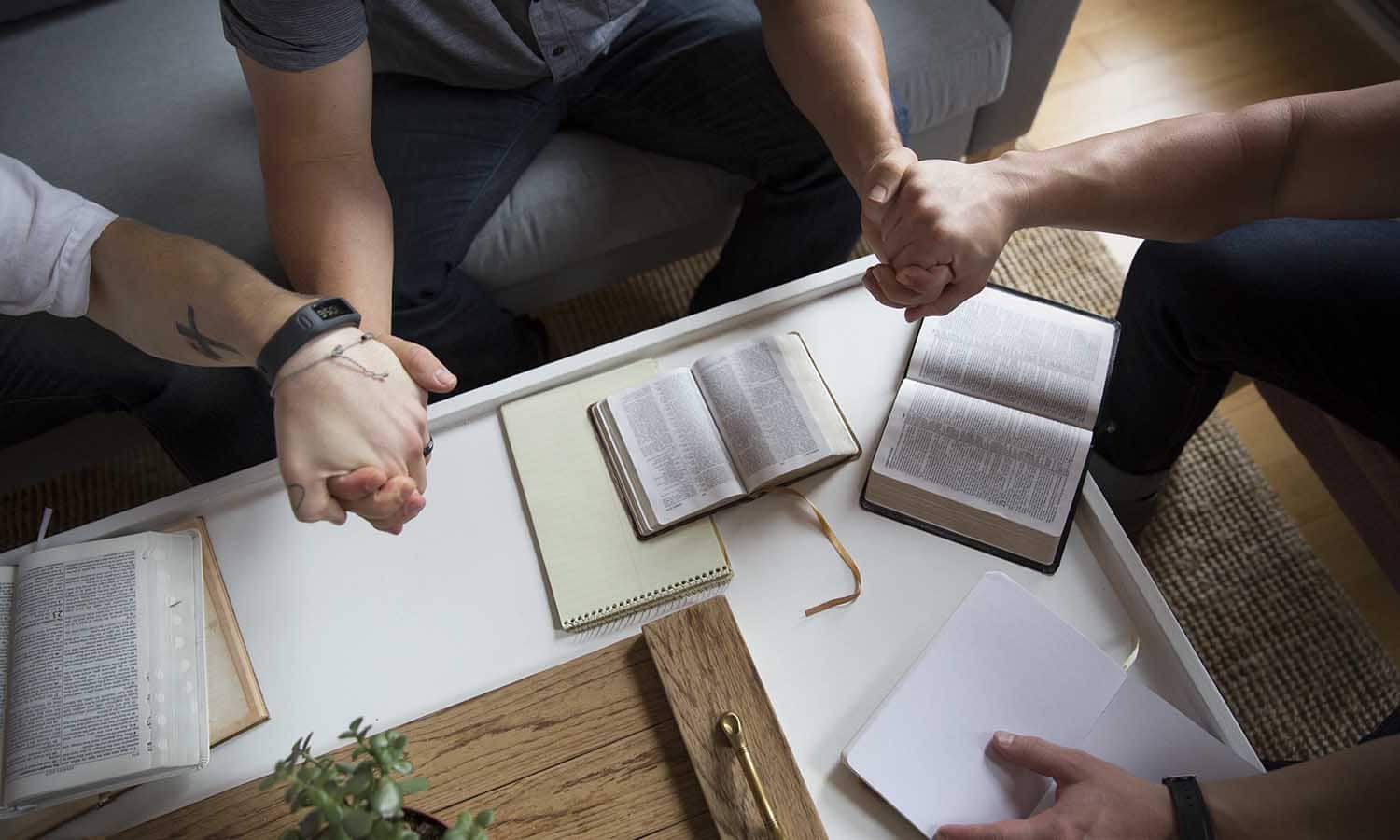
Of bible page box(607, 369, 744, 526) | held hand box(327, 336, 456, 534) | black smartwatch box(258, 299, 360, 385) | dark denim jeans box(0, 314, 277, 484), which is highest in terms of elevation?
black smartwatch box(258, 299, 360, 385)

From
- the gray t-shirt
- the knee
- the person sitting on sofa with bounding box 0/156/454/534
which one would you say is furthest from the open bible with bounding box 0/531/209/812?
the knee

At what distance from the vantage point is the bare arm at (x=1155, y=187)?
0.85 metres

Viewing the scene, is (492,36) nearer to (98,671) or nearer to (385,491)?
(385,491)

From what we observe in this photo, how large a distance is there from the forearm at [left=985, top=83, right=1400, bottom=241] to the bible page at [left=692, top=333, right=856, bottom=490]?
0.28m

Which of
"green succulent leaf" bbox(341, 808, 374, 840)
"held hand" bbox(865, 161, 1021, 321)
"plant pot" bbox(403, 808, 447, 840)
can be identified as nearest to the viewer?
"green succulent leaf" bbox(341, 808, 374, 840)

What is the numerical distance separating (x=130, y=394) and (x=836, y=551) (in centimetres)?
94

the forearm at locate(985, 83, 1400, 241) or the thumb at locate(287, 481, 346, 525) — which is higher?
the forearm at locate(985, 83, 1400, 241)

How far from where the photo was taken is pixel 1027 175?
93 centimetres

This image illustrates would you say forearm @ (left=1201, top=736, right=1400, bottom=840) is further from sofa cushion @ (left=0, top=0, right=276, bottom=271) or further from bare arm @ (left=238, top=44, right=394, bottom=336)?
sofa cushion @ (left=0, top=0, right=276, bottom=271)

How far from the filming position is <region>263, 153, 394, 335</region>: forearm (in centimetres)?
94

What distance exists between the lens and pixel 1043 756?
30.5 inches

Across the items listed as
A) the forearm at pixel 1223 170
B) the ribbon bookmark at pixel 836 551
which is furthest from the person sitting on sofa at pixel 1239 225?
the ribbon bookmark at pixel 836 551

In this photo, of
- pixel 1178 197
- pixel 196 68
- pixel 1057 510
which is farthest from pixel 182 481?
pixel 1178 197

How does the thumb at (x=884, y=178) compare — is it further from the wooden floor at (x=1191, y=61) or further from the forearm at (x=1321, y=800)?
the wooden floor at (x=1191, y=61)
